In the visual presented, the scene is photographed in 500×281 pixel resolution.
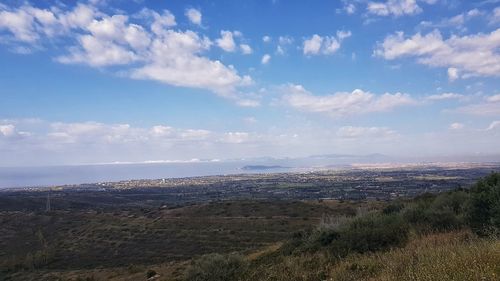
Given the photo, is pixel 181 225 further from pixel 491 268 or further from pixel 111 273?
pixel 491 268

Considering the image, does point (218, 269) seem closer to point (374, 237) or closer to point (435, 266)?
point (374, 237)

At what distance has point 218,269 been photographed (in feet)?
54.8

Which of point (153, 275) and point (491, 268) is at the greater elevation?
point (491, 268)

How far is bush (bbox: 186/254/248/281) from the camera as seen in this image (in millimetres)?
15734

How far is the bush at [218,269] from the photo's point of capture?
15.7m

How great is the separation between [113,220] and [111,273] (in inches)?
Result: 1382

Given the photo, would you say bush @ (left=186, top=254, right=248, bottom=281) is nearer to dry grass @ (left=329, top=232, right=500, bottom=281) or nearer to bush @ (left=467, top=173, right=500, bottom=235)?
dry grass @ (left=329, top=232, right=500, bottom=281)

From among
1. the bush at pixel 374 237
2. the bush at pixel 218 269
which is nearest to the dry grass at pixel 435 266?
the bush at pixel 374 237

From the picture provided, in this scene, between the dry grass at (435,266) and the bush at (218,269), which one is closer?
the dry grass at (435,266)

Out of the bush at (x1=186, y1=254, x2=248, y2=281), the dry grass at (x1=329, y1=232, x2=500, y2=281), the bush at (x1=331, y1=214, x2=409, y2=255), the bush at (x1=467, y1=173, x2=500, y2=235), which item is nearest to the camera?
the dry grass at (x1=329, y1=232, x2=500, y2=281)

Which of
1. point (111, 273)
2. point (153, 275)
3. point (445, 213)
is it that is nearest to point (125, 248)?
point (111, 273)

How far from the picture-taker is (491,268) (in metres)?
5.74

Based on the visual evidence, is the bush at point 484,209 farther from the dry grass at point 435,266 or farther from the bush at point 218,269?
the bush at point 218,269

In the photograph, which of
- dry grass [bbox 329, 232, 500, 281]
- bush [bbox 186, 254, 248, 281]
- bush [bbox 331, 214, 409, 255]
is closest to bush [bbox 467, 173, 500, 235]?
bush [bbox 331, 214, 409, 255]
